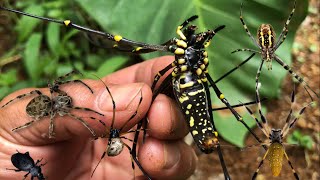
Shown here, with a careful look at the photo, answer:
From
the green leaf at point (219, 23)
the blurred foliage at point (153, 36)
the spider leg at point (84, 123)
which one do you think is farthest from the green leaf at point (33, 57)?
the spider leg at point (84, 123)

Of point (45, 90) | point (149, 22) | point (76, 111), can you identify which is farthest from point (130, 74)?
point (76, 111)

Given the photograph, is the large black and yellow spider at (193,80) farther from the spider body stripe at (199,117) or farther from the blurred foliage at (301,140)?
the blurred foliage at (301,140)

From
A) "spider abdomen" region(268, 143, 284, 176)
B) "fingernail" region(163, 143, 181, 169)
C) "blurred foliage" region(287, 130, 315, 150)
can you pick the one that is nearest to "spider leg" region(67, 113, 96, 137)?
"fingernail" region(163, 143, 181, 169)

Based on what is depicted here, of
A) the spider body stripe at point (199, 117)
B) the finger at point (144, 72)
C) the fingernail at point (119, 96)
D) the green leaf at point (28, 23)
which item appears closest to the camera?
the spider body stripe at point (199, 117)

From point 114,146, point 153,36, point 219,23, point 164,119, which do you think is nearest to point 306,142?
point 219,23

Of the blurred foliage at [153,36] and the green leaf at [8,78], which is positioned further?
the green leaf at [8,78]

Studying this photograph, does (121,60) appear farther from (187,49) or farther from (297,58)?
(187,49)

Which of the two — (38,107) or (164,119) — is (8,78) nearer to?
(38,107)
